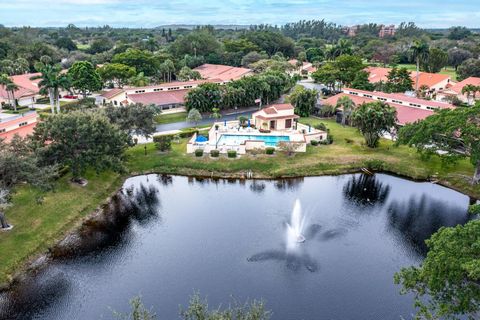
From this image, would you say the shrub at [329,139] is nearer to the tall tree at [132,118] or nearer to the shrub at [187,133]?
the shrub at [187,133]

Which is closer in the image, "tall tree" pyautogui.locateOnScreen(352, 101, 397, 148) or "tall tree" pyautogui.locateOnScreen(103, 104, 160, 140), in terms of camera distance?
"tall tree" pyautogui.locateOnScreen(103, 104, 160, 140)

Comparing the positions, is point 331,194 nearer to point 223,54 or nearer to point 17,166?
point 17,166

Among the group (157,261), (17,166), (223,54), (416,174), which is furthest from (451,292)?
(223,54)

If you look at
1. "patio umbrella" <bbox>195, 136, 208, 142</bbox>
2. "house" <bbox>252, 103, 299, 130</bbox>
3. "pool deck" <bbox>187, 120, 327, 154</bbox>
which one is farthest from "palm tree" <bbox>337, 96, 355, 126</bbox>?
"patio umbrella" <bbox>195, 136, 208, 142</bbox>

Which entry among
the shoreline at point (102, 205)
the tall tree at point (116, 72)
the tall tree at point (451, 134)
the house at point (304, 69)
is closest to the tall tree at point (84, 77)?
the tall tree at point (116, 72)

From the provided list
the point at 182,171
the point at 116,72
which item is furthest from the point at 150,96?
the point at 182,171

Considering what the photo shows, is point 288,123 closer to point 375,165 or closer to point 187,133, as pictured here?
point 187,133

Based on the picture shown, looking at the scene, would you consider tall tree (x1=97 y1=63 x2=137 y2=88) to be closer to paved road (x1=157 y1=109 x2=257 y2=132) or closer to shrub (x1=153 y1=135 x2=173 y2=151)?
paved road (x1=157 y1=109 x2=257 y2=132)

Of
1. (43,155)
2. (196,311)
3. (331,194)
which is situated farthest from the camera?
(331,194)
